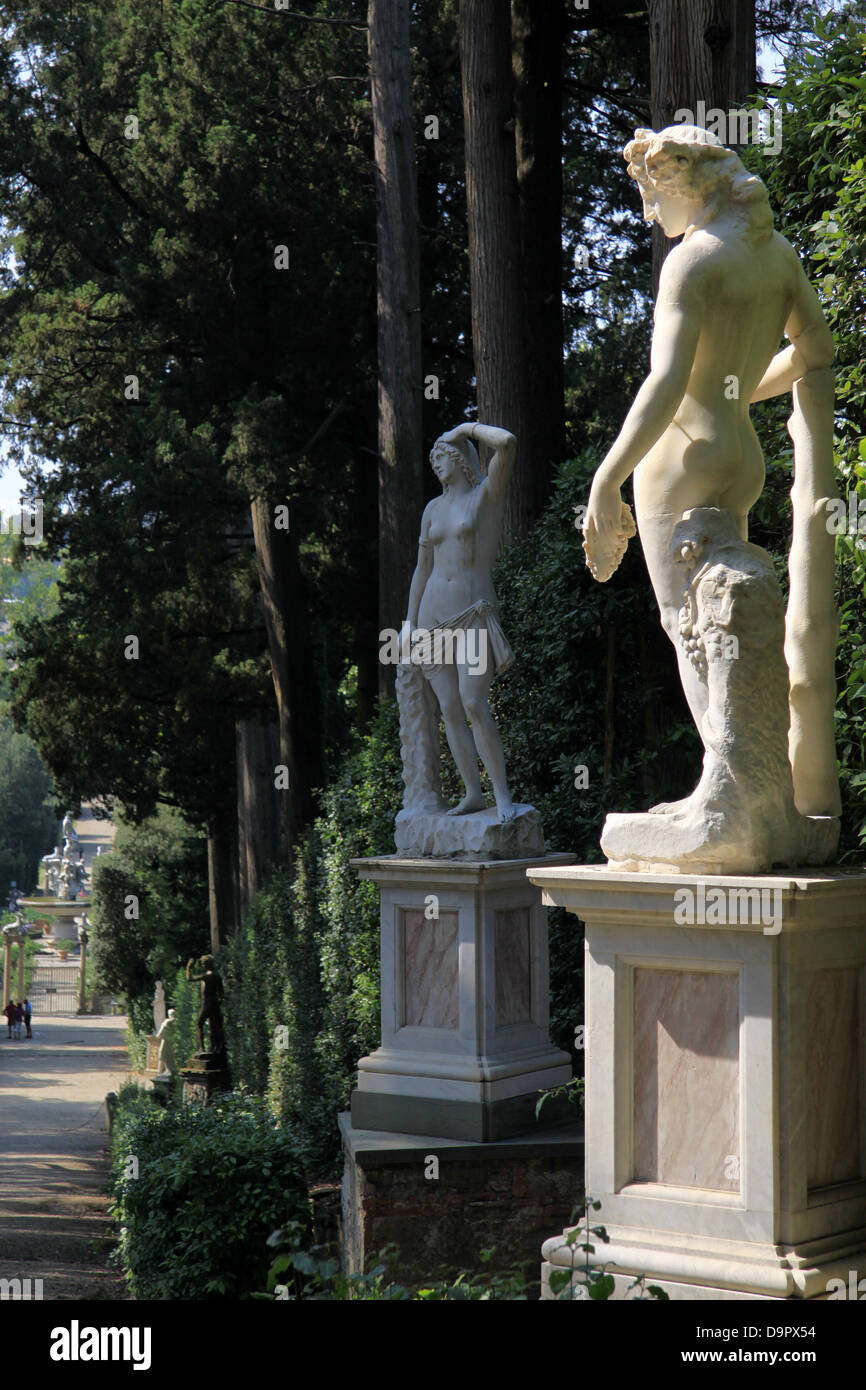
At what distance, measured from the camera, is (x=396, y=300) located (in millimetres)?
14047

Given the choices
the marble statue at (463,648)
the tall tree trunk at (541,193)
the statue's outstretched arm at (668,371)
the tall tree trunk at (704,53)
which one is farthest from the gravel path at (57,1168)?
the tall tree trunk at (704,53)

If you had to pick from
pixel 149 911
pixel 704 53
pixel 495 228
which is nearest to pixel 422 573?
pixel 704 53

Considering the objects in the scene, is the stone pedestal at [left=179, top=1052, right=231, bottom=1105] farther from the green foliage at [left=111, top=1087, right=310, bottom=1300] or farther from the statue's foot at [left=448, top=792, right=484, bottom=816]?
the statue's foot at [left=448, top=792, right=484, bottom=816]

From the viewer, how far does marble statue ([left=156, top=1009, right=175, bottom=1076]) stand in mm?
22297

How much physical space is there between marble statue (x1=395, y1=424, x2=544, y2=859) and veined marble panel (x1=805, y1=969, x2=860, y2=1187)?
12.1 feet

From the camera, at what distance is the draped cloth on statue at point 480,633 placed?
7594mm

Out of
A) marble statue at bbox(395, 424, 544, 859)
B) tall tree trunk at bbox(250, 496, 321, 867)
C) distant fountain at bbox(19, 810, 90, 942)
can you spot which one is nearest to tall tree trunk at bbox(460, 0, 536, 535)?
marble statue at bbox(395, 424, 544, 859)

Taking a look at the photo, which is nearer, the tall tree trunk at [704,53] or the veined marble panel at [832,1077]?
the veined marble panel at [832,1077]

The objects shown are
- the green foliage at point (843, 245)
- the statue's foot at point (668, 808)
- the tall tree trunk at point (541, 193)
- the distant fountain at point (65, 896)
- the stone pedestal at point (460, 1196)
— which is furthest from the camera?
the distant fountain at point (65, 896)

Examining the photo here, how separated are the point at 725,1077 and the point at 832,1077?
30cm

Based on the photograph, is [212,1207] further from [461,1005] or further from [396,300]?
[396,300]

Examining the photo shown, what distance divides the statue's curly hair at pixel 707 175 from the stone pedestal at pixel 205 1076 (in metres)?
13.3

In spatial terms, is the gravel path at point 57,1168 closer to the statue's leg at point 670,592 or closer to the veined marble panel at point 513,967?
the veined marble panel at point 513,967
